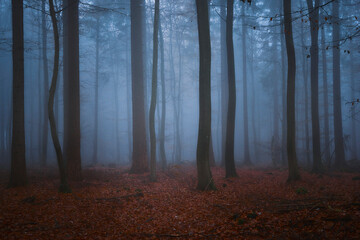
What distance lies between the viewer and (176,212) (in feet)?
21.3

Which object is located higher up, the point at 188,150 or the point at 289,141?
the point at 289,141

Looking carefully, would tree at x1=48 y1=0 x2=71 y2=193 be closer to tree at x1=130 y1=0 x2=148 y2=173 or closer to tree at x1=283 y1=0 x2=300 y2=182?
tree at x1=130 y1=0 x2=148 y2=173

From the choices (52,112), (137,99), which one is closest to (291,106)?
(137,99)

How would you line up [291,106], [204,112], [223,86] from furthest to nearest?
[223,86]
[291,106]
[204,112]

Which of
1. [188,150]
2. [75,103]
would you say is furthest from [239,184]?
[188,150]

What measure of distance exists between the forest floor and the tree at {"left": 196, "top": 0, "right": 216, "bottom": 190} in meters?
0.67

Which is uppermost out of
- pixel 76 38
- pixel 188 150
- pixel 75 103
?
pixel 76 38

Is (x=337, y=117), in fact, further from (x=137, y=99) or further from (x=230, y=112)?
(x=137, y=99)

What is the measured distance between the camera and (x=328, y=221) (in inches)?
179

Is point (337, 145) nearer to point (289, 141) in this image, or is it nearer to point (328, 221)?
point (289, 141)

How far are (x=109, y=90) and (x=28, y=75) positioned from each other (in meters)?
12.0

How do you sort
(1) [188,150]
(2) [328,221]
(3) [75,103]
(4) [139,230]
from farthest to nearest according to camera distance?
(1) [188,150] → (3) [75,103] → (4) [139,230] → (2) [328,221]

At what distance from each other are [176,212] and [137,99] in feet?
26.6

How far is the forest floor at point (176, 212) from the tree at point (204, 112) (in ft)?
2.21
